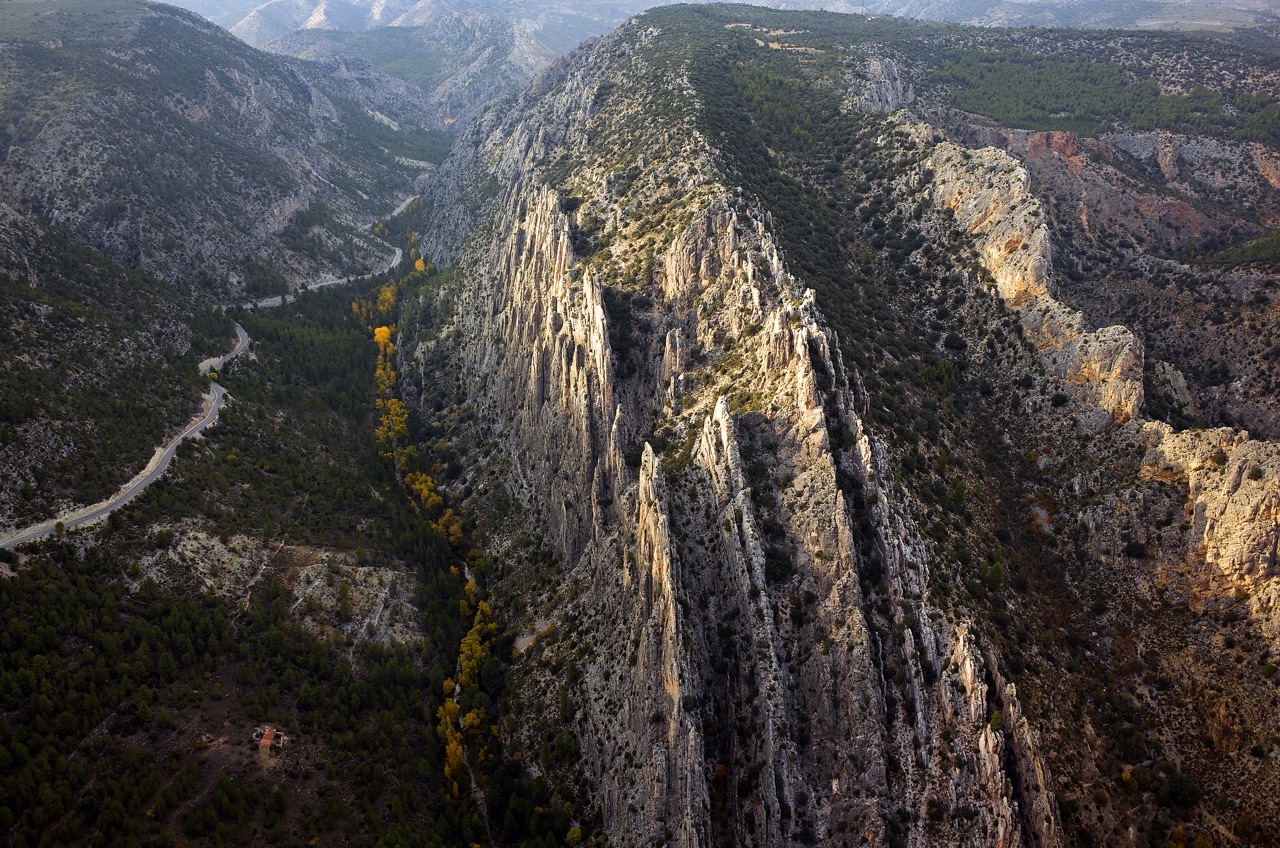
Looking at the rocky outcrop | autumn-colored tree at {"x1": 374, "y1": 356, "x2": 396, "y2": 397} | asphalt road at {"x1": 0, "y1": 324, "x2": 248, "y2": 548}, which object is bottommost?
autumn-colored tree at {"x1": 374, "y1": 356, "x2": 396, "y2": 397}

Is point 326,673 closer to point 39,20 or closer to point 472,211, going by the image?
point 472,211

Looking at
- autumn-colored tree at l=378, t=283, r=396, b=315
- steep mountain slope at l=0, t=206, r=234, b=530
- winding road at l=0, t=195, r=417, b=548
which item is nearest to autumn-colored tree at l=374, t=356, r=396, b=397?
winding road at l=0, t=195, r=417, b=548

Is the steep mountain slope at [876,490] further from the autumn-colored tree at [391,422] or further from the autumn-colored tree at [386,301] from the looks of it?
the autumn-colored tree at [386,301]

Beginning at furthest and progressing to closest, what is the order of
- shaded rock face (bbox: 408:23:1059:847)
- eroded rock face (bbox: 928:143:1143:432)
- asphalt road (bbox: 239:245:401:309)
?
asphalt road (bbox: 239:245:401:309)
eroded rock face (bbox: 928:143:1143:432)
shaded rock face (bbox: 408:23:1059:847)

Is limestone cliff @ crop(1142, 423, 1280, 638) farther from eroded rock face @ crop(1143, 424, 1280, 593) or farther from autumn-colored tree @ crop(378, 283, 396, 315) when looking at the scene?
autumn-colored tree @ crop(378, 283, 396, 315)

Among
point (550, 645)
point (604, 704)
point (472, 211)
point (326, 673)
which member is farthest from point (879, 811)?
point (472, 211)

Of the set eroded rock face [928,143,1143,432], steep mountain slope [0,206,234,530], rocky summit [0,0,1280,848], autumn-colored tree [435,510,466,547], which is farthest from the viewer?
autumn-colored tree [435,510,466,547]

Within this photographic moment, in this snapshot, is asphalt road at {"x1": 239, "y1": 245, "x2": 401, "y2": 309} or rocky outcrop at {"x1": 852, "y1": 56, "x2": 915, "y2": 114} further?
asphalt road at {"x1": 239, "y1": 245, "x2": 401, "y2": 309}

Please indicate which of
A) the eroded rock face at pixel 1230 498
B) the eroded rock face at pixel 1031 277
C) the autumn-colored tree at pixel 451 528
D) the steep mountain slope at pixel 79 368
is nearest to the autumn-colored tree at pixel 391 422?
the autumn-colored tree at pixel 451 528
